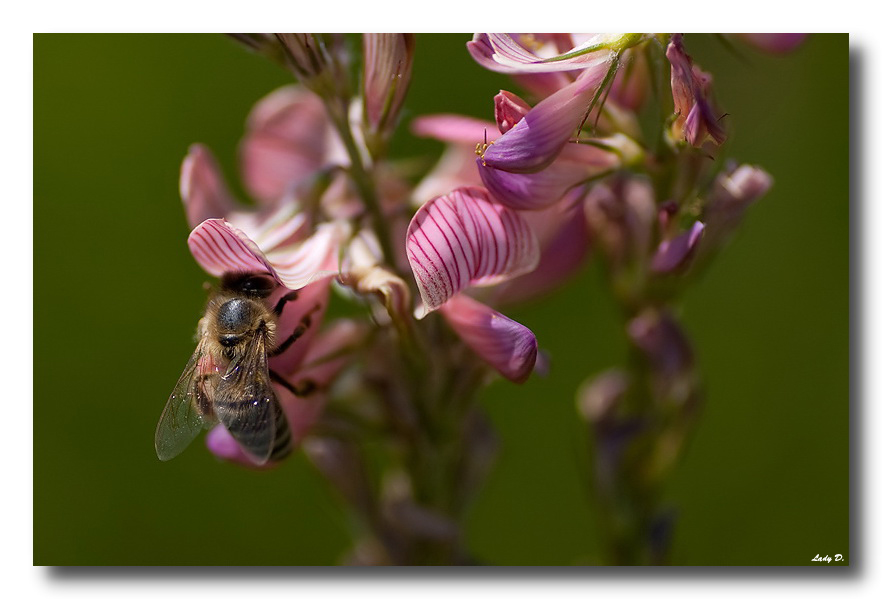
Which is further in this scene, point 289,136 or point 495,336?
point 289,136

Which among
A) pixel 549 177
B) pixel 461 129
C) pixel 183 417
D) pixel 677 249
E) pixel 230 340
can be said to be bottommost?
pixel 183 417

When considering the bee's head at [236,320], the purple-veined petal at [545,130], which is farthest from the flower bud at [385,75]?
the bee's head at [236,320]

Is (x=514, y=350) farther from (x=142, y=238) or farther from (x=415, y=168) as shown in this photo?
(x=142, y=238)

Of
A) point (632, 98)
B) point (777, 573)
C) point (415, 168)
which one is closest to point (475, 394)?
point (415, 168)

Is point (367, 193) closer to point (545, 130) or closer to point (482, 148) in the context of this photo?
point (482, 148)

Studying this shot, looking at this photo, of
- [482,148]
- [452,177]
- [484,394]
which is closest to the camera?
[482,148]

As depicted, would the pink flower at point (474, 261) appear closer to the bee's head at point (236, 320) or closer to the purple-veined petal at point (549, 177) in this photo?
the purple-veined petal at point (549, 177)

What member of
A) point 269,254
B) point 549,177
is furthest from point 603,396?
point 269,254
